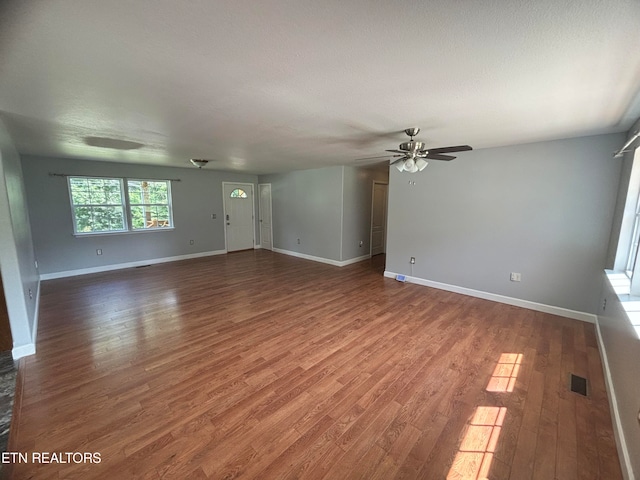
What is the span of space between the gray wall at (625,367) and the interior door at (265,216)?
6.95 metres

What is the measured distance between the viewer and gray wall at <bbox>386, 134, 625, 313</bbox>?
10.3 ft

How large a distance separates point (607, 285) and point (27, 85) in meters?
5.48

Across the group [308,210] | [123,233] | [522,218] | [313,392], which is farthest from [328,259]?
[123,233]

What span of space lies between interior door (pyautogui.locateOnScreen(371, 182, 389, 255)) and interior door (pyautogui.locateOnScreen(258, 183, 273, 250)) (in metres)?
3.10

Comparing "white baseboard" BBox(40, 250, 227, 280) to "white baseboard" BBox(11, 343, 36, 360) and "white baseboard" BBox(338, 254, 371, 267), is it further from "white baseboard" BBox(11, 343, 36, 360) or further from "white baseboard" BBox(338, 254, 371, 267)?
"white baseboard" BBox(338, 254, 371, 267)

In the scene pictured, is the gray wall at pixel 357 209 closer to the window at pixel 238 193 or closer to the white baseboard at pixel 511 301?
the white baseboard at pixel 511 301

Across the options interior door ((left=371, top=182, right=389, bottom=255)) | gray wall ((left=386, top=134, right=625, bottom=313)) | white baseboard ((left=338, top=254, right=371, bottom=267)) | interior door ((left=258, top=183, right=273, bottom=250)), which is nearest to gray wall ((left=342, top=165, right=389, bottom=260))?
white baseboard ((left=338, top=254, right=371, bottom=267))

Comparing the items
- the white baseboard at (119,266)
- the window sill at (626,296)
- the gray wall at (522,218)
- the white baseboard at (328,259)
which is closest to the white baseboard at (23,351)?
the white baseboard at (119,266)

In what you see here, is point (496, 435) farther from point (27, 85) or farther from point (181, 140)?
point (181, 140)

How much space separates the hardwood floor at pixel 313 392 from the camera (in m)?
1.51

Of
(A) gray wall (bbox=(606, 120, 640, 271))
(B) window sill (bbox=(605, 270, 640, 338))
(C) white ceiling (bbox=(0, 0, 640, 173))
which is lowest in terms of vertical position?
(B) window sill (bbox=(605, 270, 640, 338))

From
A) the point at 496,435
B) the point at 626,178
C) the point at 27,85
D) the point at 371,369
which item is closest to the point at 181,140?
the point at 27,85

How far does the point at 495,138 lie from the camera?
3207 millimetres

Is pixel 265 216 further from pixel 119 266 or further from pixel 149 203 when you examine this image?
pixel 119 266
